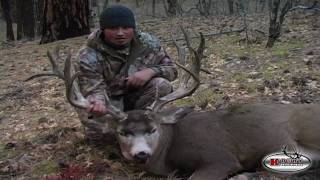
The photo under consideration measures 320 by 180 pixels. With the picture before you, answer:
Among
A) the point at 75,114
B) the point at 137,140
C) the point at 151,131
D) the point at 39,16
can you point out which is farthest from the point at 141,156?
the point at 39,16

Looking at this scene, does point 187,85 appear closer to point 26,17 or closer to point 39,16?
point 39,16

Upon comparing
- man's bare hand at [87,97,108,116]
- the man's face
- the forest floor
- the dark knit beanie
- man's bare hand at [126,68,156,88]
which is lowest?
the forest floor

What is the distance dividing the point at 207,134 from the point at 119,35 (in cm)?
123

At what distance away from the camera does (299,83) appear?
675cm

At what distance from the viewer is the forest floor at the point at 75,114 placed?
17.2 feet

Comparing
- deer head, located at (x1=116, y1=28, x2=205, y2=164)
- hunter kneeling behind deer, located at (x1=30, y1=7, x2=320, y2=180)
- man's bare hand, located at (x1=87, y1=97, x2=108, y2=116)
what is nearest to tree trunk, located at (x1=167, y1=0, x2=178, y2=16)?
hunter kneeling behind deer, located at (x1=30, y1=7, x2=320, y2=180)

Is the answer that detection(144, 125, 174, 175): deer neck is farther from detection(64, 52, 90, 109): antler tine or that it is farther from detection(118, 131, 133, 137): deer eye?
detection(64, 52, 90, 109): antler tine

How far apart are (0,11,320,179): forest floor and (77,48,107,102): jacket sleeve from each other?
0.60m

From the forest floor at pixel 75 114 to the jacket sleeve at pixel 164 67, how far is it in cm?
83

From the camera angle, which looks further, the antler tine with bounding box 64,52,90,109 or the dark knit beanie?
the dark knit beanie

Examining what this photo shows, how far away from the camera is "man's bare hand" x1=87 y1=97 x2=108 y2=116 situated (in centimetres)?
479

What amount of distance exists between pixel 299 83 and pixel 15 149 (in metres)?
3.20

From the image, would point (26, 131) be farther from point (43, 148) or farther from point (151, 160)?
point (151, 160)

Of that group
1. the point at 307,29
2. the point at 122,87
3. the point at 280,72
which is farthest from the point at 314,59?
the point at 122,87
